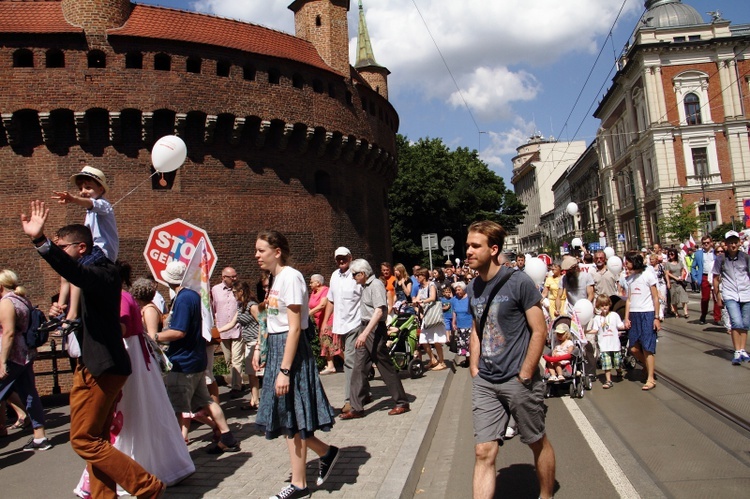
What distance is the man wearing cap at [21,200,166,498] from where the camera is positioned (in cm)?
400

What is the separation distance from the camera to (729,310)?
912 cm

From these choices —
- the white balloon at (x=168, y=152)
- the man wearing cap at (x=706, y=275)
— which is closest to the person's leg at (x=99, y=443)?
the white balloon at (x=168, y=152)

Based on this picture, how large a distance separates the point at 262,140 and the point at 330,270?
5245mm

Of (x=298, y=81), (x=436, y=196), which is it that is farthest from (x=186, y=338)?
(x=436, y=196)

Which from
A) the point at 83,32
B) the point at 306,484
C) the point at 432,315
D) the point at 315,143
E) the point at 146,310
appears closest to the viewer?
the point at 306,484

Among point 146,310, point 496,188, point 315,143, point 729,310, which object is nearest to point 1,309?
point 146,310

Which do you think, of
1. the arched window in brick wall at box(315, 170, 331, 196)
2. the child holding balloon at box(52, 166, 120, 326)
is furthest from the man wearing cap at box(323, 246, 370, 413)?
the arched window in brick wall at box(315, 170, 331, 196)

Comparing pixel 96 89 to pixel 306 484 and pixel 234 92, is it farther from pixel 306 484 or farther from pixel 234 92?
pixel 306 484

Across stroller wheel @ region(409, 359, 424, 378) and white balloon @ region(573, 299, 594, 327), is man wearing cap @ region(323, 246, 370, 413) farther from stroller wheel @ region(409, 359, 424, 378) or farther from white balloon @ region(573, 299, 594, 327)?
white balloon @ region(573, 299, 594, 327)

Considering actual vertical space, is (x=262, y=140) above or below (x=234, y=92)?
below

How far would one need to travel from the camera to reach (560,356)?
7.92 metres

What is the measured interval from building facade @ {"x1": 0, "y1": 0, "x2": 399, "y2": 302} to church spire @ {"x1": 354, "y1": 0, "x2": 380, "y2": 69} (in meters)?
6.59

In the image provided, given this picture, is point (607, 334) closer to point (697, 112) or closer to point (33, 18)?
point (33, 18)

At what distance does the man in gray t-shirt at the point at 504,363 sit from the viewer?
13.0 ft
